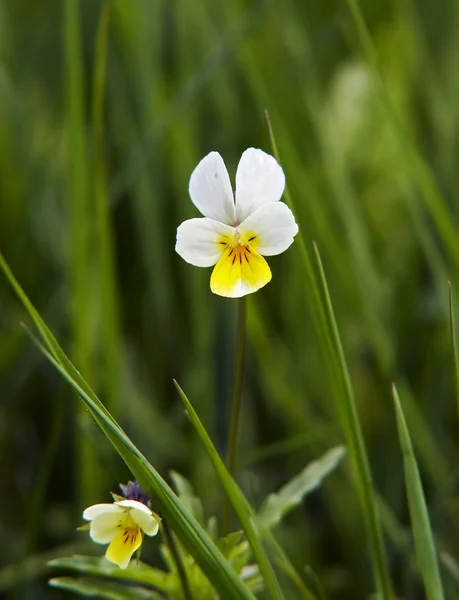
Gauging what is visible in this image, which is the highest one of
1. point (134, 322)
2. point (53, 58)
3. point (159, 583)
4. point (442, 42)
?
point (53, 58)

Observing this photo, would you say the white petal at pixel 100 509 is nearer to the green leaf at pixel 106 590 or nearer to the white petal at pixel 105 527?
the white petal at pixel 105 527

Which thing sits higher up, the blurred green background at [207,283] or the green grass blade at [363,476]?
the blurred green background at [207,283]

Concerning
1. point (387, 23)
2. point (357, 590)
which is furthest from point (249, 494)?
point (387, 23)

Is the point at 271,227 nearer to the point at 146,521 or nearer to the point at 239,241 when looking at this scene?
the point at 239,241

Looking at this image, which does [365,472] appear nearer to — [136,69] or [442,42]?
[136,69]

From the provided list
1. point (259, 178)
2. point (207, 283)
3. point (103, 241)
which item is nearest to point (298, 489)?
point (259, 178)

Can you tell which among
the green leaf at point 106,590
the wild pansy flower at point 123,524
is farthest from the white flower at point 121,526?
the green leaf at point 106,590
